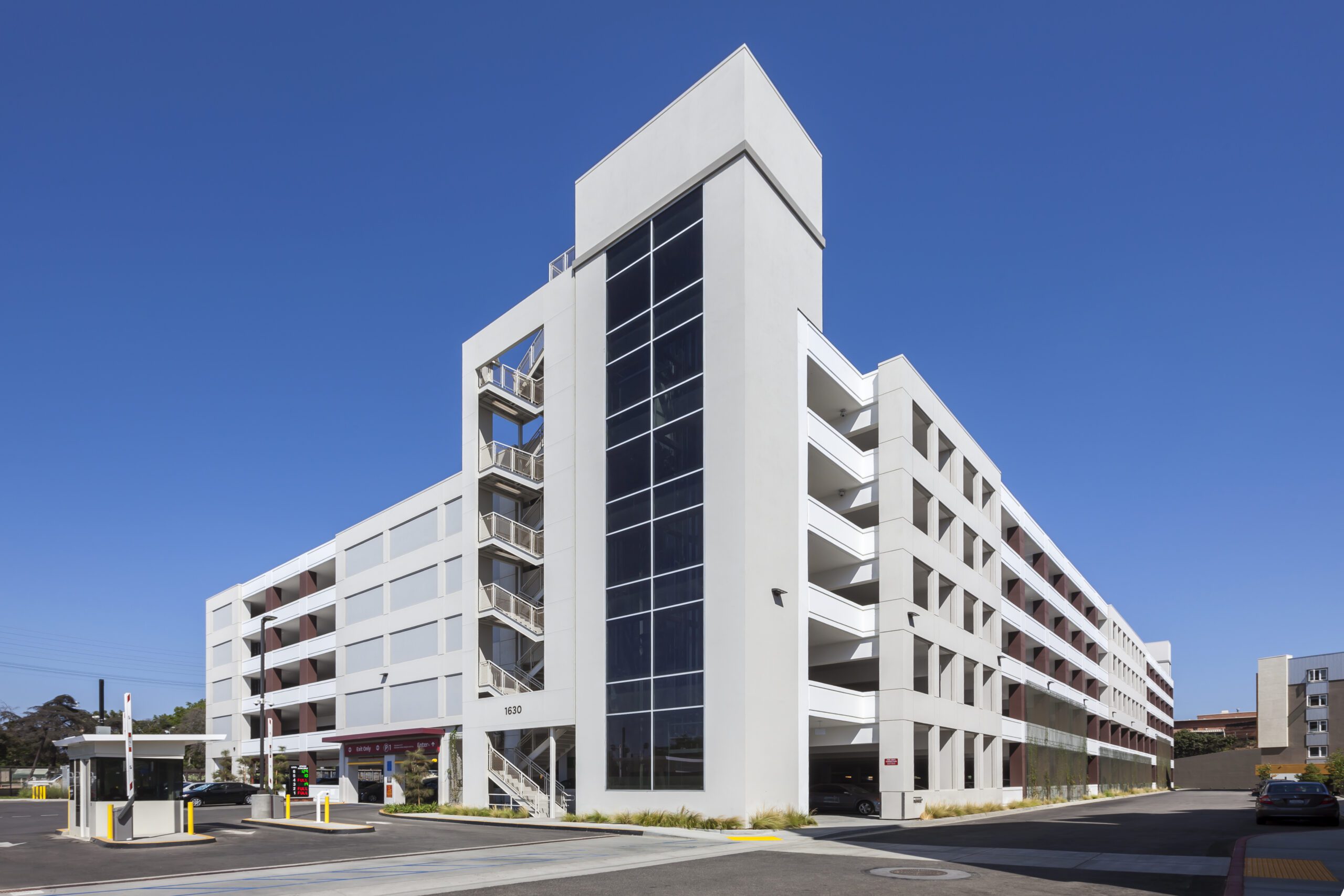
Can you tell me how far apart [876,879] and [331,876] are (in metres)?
9.57

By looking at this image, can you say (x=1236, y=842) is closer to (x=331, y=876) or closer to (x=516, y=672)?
(x=331, y=876)

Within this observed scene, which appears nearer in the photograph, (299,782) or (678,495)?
(678,495)

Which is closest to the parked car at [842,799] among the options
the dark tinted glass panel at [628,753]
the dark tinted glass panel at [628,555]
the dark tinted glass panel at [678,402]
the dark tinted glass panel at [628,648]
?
the dark tinted glass panel at [628,753]

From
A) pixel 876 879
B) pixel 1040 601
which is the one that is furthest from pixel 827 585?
pixel 1040 601

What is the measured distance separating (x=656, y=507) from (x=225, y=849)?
16487 millimetres

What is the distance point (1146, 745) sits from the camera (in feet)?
348

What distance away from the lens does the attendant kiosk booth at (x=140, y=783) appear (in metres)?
28.5


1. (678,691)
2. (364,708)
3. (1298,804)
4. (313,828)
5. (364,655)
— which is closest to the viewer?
(1298,804)

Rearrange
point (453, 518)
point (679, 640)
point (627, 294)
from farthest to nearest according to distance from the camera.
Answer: point (453, 518)
point (627, 294)
point (679, 640)

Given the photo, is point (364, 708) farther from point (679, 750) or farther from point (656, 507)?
point (679, 750)

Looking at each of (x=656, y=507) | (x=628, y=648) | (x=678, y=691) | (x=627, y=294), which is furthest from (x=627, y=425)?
(x=678, y=691)

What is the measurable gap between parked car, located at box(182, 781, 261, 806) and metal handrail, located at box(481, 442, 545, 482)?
2516 centimetres

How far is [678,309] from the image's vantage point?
119ft

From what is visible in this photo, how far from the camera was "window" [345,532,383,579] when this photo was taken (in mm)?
59812
